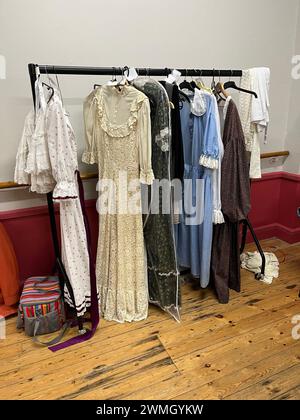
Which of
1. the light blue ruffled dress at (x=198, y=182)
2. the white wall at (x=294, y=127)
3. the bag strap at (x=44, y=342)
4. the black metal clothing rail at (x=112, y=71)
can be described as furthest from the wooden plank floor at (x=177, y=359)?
the black metal clothing rail at (x=112, y=71)

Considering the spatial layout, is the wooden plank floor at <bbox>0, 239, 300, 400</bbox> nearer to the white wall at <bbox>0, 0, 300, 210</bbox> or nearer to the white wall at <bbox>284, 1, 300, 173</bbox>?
the white wall at <bbox>0, 0, 300, 210</bbox>

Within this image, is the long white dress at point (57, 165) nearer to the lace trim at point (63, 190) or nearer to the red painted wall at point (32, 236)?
the lace trim at point (63, 190)

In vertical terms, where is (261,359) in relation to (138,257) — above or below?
below

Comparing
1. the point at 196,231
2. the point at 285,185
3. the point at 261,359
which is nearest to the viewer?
the point at 261,359

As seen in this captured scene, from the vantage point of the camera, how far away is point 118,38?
1.93m

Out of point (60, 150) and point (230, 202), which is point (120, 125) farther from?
point (230, 202)

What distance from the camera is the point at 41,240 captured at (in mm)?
2082

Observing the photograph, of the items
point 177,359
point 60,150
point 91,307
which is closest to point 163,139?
point 60,150

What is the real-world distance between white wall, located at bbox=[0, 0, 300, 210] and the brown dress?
2.10ft

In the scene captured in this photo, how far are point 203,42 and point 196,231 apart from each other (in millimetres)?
1307

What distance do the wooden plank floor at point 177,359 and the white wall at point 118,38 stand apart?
0.94 m

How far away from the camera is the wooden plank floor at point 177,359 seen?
1472mm

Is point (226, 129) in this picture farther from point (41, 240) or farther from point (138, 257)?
point (41, 240)
